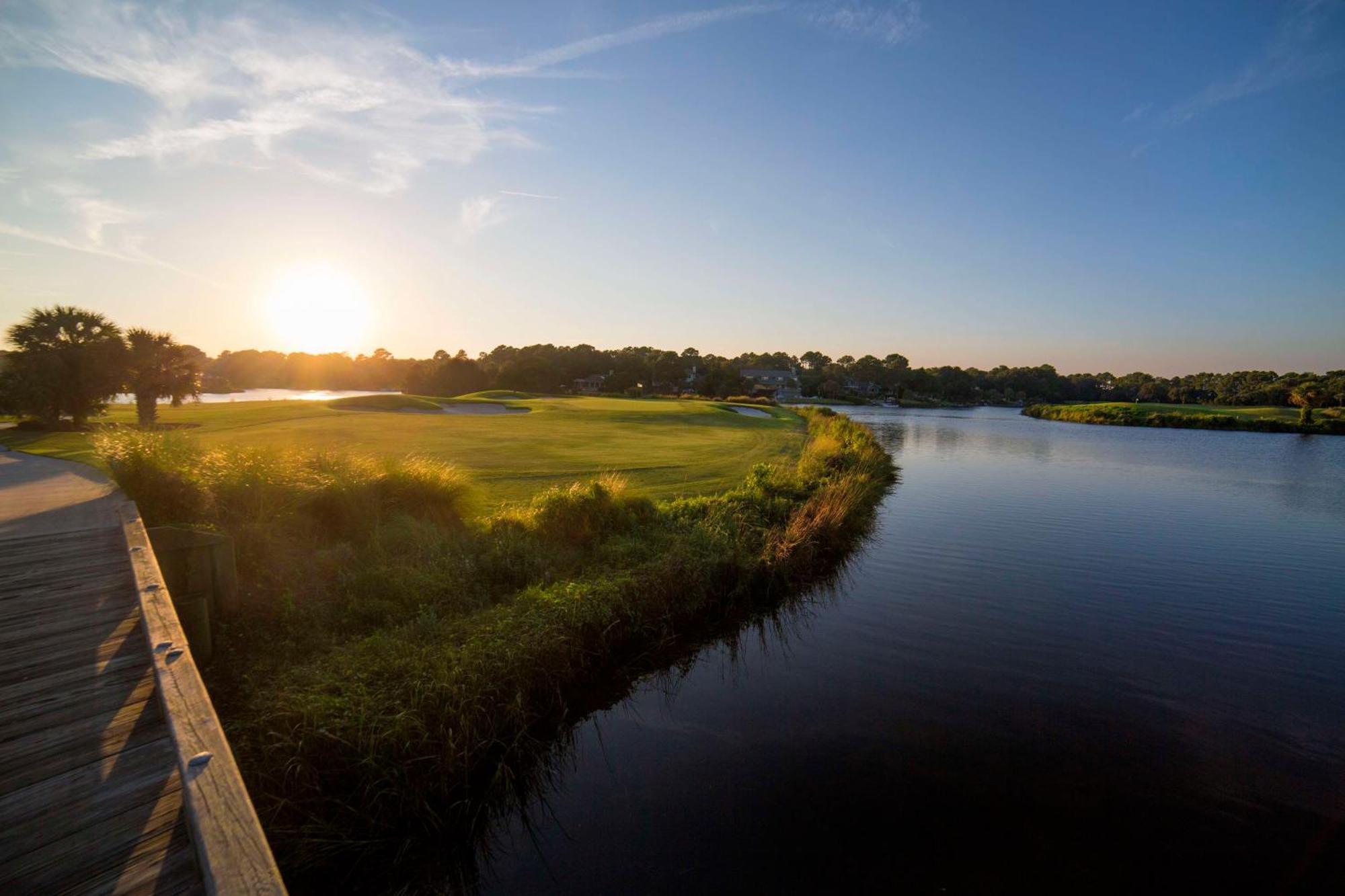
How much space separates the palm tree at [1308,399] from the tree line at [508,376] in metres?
0.29

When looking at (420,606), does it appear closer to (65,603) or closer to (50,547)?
(65,603)

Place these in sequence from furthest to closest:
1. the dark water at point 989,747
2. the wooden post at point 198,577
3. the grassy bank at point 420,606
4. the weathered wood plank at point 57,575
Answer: the wooden post at point 198,577, the weathered wood plank at point 57,575, the grassy bank at point 420,606, the dark water at point 989,747

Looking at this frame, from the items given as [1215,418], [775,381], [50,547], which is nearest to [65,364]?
[50,547]

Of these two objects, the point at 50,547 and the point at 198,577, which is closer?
the point at 198,577

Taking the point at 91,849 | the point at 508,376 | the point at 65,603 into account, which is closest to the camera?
the point at 91,849

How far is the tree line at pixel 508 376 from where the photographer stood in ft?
65.2

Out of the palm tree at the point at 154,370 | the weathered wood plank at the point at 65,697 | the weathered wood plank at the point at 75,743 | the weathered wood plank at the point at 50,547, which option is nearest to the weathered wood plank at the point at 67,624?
the weathered wood plank at the point at 65,697

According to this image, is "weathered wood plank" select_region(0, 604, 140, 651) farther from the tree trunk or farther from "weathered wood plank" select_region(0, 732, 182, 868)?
the tree trunk

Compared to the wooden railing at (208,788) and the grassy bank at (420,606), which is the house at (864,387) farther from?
the wooden railing at (208,788)

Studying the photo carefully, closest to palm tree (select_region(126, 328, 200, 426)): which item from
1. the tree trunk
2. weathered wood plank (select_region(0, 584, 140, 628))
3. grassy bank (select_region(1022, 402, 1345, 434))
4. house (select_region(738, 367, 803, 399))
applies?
the tree trunk

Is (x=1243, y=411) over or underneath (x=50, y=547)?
over

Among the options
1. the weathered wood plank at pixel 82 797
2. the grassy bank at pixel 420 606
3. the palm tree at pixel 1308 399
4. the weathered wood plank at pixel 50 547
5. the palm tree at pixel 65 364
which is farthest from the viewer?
the palm tree at pixel 1308 399

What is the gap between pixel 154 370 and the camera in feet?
68.8

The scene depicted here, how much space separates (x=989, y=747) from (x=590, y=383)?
313 ft
